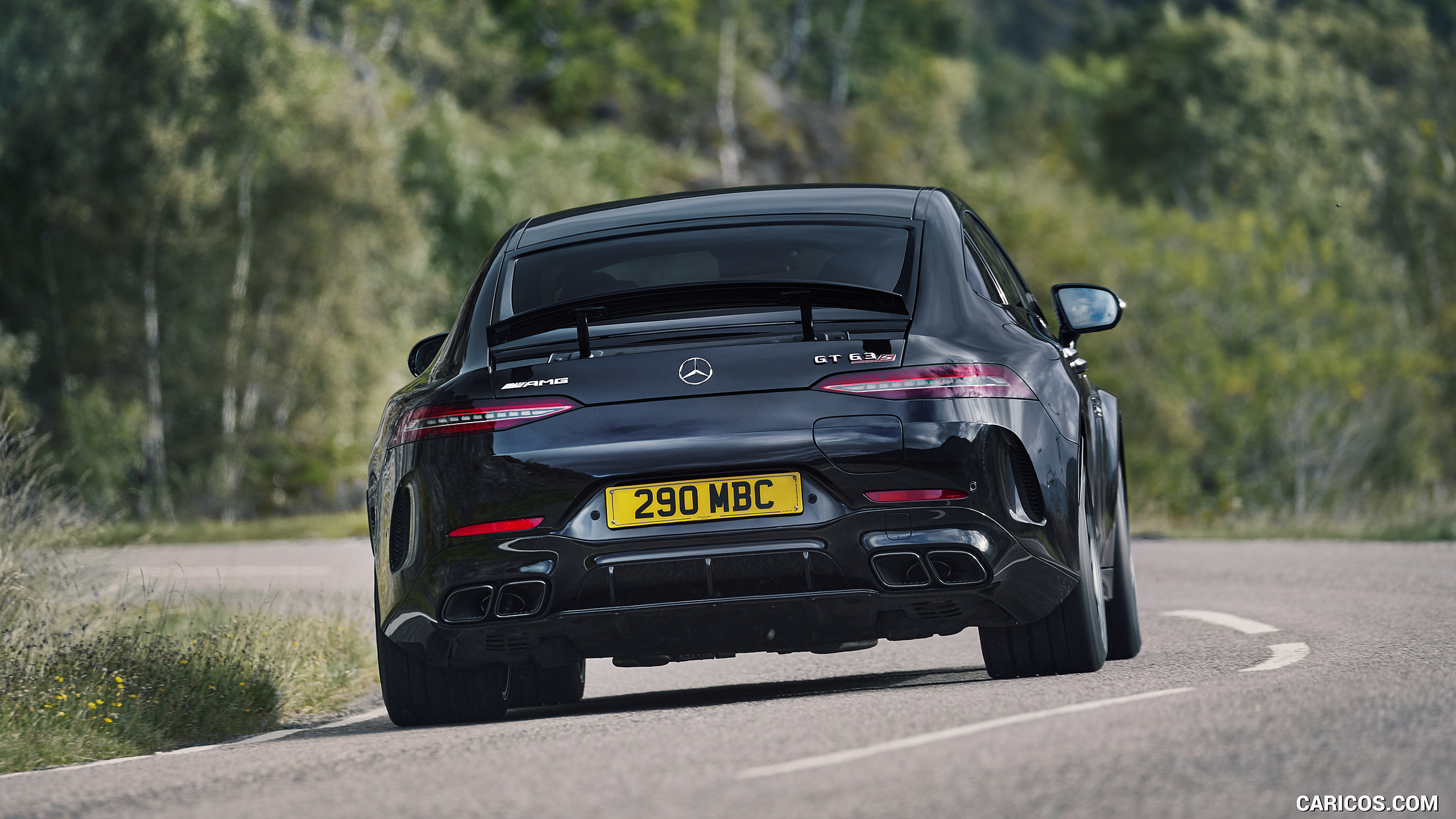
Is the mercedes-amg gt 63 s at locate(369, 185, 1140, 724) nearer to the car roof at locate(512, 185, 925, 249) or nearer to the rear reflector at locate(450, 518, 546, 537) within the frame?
the rear reflector at locate(450, 518, 546, 537)

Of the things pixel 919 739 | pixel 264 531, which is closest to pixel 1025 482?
pixel 919 739

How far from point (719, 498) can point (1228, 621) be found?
4.29 m

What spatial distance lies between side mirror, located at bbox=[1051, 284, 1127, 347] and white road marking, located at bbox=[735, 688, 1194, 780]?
1.95 m

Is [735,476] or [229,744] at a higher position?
[735,476]

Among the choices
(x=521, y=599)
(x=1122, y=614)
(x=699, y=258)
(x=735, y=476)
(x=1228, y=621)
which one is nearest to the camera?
(x=735, y=476)

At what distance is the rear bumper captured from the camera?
5.36 m

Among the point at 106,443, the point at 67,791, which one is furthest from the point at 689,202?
the point at 106,443

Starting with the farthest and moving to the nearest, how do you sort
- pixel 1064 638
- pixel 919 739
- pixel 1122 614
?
1. pixel 1122 614
2. pixel 1064 638
3. pixel 919 739

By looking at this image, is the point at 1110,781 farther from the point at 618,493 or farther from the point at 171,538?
the point at 171,538

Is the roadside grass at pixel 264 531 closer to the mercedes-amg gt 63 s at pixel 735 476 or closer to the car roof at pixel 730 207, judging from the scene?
the car roof at pixel 730 207

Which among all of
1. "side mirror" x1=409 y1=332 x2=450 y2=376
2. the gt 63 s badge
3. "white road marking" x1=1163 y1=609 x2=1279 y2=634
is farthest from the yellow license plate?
"white road marking" x1=1163 y1=609 x2=1279 y2=634

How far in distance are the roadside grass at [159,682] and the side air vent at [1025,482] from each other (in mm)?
3268

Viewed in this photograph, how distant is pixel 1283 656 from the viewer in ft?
21.6

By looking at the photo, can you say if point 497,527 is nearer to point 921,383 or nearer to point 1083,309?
point 921,383
